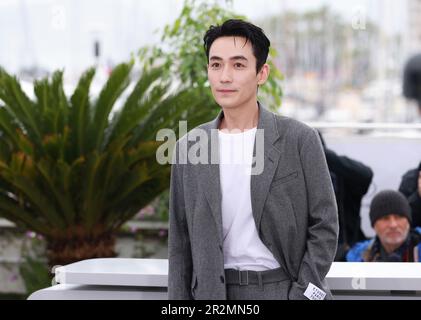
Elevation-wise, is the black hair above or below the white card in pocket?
above

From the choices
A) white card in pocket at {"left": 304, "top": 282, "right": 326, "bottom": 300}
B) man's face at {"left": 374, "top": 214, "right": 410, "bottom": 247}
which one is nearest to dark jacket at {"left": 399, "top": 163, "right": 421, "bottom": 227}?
Answer: man's face at {"left": 374, "top": 214, "right": 410, "bottom": 247}

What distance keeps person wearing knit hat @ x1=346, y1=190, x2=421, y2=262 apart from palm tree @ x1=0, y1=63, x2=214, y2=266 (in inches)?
74.2

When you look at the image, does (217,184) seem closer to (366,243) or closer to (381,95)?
(366,243)

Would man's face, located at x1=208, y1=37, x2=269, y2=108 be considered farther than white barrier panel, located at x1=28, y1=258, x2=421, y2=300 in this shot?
No

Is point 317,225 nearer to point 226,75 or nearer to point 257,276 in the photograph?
point 257,276

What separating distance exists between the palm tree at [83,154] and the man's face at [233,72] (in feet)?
12.7

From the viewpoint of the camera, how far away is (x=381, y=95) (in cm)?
2825

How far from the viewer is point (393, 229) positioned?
5.84 meters

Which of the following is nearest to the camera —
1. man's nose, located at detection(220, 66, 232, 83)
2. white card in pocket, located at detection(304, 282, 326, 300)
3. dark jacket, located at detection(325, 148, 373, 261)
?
white card in pocket, located at detection(304, 282, 326, 300)

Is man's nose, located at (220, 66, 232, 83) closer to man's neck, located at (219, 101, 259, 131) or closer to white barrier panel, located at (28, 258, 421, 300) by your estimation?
man's neck, located at (219, 101, 259, 131)

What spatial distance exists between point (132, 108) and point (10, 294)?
2.48 metres

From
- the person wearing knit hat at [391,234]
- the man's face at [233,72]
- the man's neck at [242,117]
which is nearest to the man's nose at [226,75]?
the man's face at [233,72]

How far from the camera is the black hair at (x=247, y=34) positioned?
2.98m

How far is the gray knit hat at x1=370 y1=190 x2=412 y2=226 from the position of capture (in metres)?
5.91
